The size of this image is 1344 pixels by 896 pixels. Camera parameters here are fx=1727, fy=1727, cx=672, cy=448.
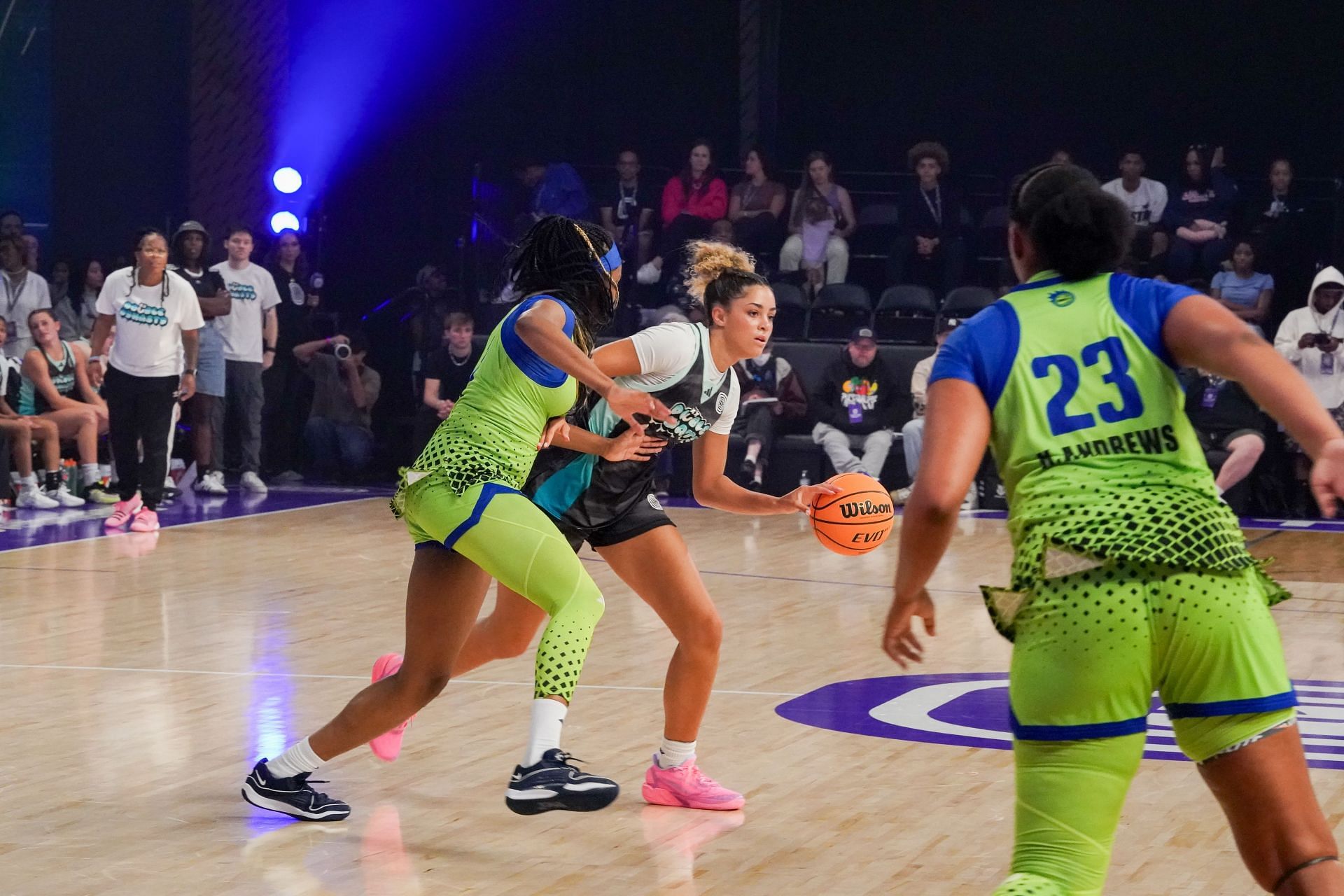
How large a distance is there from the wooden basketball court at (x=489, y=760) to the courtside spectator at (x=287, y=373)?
5.38 meters

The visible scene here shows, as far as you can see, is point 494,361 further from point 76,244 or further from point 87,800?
point 76,244

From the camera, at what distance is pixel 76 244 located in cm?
1634

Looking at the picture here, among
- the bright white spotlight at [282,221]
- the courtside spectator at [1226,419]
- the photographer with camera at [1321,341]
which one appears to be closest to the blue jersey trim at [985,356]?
the courtside spectator at [1226,419]

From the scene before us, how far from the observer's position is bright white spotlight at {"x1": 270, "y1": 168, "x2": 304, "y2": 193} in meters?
16.4

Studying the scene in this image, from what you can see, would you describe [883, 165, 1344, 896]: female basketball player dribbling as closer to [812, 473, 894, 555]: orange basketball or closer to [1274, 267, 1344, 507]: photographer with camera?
[812, 473, 894, 555]: orange basketball

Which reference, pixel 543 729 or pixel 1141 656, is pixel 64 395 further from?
pixel 1141 656

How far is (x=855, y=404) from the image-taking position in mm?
13320

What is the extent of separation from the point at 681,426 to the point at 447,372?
8901mm

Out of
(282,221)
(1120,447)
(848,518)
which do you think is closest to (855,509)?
(848,518)

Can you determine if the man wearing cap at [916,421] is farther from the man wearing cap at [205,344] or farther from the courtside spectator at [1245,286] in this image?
the man wearing cap at [205,344]

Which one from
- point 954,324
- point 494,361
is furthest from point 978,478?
point 494,361

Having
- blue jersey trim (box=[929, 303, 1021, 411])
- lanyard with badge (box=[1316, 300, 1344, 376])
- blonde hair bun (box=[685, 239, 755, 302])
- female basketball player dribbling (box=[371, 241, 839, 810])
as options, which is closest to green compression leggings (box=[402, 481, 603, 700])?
female basketball player dribbling (box=[371, 241, 839, 810])

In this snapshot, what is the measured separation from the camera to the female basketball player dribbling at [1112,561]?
2510 mm

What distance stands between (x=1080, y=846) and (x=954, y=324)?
1125 cm
